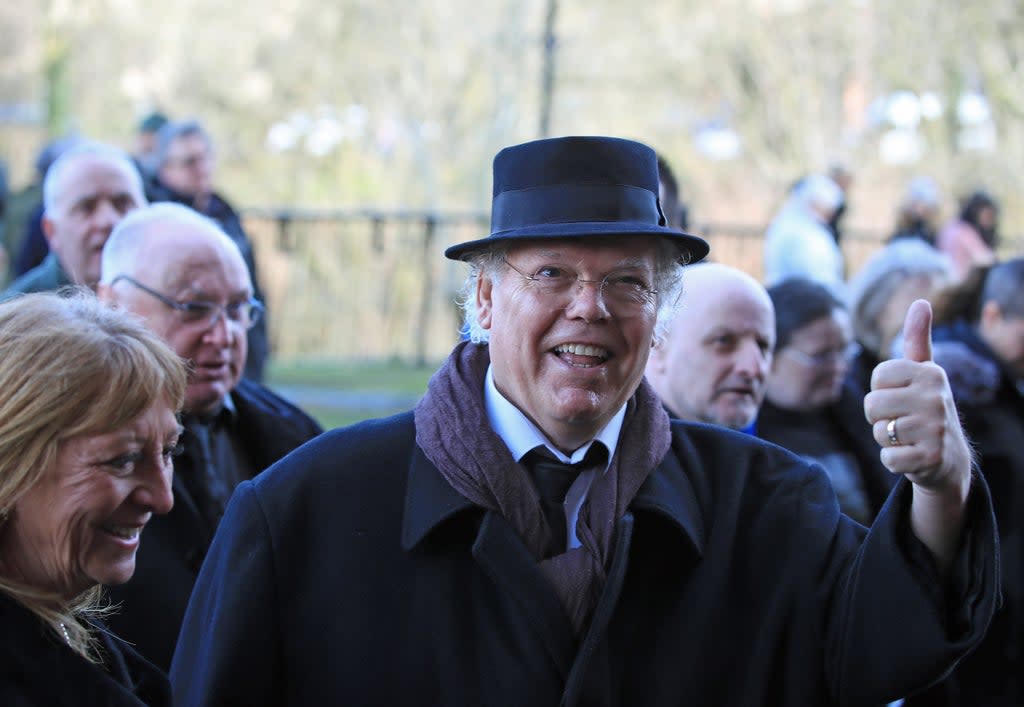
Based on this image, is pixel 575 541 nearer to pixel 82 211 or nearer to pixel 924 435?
pixel 924 435

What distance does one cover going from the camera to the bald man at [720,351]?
13.9 ft

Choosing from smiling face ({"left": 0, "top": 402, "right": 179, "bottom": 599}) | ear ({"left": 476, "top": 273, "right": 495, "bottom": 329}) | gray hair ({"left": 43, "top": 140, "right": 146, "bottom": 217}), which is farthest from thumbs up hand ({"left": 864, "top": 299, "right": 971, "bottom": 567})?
gray hair ({"left": 43, "top": 140, "right": 146, "bottom": 217})

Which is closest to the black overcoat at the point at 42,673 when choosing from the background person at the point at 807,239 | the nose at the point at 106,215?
the nose at the point at 106,215

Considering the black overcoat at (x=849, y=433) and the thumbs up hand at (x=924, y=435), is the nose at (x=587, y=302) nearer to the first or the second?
the thumbs up hand at (x=924, y=435)

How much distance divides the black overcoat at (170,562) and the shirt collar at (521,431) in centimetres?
111

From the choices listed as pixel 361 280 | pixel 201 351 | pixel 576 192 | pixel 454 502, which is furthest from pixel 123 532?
pixel 361 280

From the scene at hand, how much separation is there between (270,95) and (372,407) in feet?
44.9

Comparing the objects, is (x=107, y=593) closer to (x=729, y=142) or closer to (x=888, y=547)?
(x=888, y=547)

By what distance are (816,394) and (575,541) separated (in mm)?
2387

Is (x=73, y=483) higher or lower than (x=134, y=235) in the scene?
lower

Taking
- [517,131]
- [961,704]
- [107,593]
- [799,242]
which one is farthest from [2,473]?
[517,131]

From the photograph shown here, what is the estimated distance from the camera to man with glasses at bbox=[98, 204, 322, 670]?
3770 millimetres

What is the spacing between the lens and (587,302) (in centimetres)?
276

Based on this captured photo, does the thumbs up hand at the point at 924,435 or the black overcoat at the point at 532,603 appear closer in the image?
the thumbs up hand at the point at 924,435
